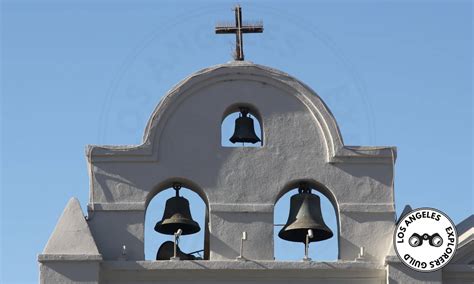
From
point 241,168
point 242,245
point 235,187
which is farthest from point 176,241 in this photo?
point 241,168

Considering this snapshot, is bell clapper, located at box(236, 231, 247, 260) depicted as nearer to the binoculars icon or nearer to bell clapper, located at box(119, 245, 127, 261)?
bell clapper, located at box(119, 245, 127, 261)

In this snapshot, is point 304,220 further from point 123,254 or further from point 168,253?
point 123,254

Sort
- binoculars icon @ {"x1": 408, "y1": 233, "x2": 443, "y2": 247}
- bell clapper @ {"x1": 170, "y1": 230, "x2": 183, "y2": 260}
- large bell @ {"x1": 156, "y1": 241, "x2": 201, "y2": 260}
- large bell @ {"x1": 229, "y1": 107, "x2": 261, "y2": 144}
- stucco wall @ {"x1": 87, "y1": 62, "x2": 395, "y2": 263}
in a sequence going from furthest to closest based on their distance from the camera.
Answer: large bell @ {"x1": 229, "y1": 107, "x2": 261, "y2": 144}
large bell @ {"x1": 156, "y1": 241, "x2": 201, "y2": 260}
stucco wall @ {"x1": 87, "y1": 62, "x2": 395, "y2": 263}
bell clapper @ {"x1": 170, "y1": 230, "x2": 183, "y2": 260}
binoculars icon @ {"x1": 408, "y1": 233, "x2": 443, "y2": 247}

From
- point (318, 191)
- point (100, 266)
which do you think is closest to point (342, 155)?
point (318, 191)

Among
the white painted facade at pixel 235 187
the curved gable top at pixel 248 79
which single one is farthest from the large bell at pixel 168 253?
the curved gable top at pixel 248 79

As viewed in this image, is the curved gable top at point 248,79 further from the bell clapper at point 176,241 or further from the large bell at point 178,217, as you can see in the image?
the bell clapper at point 176,241

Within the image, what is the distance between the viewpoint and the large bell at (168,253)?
4997cm

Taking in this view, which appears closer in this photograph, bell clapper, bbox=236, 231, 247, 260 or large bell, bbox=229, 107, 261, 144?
bell clapper, bbox=236, 231, 247, 260

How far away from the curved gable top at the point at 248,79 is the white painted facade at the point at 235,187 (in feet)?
0.06

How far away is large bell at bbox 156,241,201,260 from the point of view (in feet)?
164

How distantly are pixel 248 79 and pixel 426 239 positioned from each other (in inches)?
202

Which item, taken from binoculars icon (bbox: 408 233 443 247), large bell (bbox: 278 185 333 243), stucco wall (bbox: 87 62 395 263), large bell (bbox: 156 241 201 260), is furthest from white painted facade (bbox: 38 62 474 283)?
binoculars icon (bbox: 408 233 443 247)

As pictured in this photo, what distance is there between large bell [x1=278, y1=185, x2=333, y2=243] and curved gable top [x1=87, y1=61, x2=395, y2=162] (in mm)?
871

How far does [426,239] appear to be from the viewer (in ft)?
158
